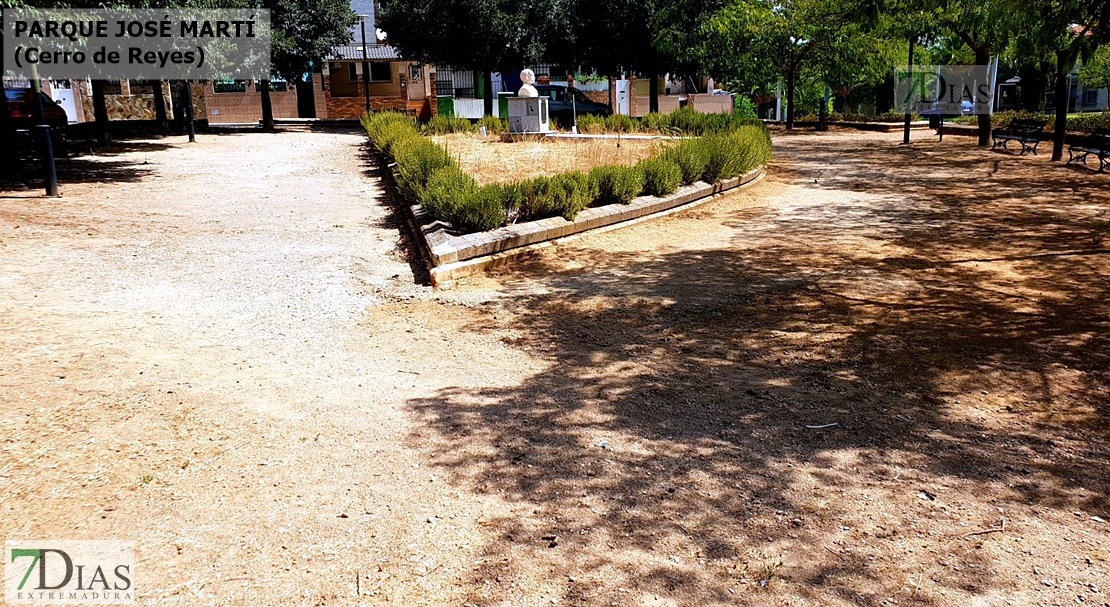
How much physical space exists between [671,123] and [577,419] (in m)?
18.4

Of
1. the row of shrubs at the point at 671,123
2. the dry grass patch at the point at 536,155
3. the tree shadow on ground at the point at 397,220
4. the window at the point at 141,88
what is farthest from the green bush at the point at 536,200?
the window at the point at 141,88

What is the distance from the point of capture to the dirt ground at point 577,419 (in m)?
3.05

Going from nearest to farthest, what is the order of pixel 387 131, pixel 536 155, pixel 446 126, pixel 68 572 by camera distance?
pixel 68 572 < pixel 536 155 < pixel 387 131 < pixel 446 126

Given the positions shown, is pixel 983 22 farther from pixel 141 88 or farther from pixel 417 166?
pixel 141 88

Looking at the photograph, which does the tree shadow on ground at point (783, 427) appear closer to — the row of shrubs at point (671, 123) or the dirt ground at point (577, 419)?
the dirt ground at point (577, 419)

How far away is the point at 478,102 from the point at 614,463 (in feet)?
121

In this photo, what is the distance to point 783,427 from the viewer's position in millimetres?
4277

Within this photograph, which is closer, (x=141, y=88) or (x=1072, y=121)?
(x=1072, y=121)

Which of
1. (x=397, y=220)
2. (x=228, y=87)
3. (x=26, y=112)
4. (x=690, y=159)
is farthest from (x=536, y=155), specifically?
(x=228, y=87)

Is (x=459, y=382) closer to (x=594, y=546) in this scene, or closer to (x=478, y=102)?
(x=594, y=546)

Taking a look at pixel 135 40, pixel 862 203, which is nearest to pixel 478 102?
pixel 135 40

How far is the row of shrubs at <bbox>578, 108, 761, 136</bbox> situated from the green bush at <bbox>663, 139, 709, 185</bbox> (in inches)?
232

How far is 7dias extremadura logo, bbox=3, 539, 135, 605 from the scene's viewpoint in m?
2.86

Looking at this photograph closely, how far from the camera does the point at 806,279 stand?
7.43 metres
